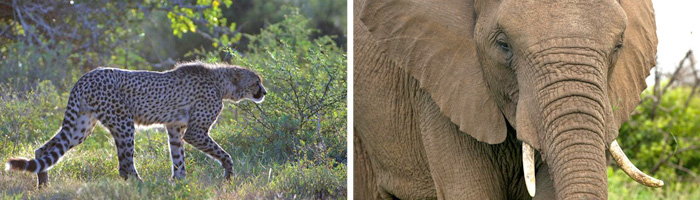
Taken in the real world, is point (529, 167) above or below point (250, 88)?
above

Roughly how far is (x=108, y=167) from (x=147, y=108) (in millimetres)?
283

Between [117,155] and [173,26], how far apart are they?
58 centimetres

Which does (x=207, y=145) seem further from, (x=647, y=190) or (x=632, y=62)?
(x=647, y=190)

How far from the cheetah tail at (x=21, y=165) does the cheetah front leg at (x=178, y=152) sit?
52cm

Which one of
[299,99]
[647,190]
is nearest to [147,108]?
[299,99]

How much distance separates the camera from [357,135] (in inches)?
168

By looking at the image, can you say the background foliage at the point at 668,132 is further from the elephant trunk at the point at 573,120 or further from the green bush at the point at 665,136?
the elephant trunk at the point at 573,120

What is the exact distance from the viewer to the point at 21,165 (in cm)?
363

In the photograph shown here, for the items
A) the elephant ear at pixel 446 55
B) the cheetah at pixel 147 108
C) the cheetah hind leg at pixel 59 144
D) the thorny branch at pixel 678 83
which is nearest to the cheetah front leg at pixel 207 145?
the cheetah at pixel 147 108

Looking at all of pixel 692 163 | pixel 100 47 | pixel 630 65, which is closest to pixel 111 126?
Result: pixel 100 47

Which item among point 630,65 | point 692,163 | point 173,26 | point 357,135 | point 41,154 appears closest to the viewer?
point 630,65

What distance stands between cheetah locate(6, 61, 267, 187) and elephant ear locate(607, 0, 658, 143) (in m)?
1.57

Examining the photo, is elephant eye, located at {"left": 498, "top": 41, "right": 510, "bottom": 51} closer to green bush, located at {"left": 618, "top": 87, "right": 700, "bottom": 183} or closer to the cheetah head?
the cheetah head

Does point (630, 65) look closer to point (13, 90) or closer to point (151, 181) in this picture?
point (151, 181)
